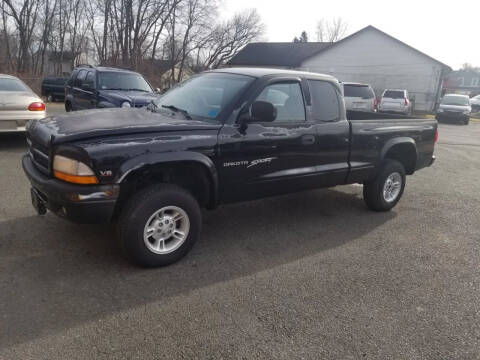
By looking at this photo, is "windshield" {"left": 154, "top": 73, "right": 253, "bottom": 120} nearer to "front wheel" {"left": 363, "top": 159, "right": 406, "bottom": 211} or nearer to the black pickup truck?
the black pickup truck

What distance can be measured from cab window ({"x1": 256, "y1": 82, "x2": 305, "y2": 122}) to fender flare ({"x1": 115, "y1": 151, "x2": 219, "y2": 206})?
1.00 metres

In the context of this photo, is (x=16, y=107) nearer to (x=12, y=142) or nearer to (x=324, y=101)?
(x=12, y=142)

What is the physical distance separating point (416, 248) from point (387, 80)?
30.3 metres

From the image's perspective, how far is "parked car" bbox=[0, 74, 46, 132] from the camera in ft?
24.4

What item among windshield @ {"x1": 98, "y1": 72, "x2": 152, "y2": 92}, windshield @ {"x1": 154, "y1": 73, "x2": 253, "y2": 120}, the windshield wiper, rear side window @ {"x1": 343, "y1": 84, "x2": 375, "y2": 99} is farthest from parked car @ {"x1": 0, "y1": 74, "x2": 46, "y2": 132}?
rear side window @ {"x1": 343, "y1": 84, "x2": 375, "y2": 99}

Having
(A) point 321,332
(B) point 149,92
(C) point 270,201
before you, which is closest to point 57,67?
(B) point 149,92

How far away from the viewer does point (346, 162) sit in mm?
4883

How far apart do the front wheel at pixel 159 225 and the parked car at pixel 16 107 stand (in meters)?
5.51

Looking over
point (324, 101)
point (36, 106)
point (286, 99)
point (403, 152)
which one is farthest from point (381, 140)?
point (36, 106)

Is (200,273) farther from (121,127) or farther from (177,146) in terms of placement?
(121,127)

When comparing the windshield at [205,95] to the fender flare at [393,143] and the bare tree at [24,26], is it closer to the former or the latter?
the fender flare at [393,143]

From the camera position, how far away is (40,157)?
351 centimetres

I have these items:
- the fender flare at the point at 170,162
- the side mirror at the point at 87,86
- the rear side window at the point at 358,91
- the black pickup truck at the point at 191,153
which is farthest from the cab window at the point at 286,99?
the rear side window at the point at 358,91

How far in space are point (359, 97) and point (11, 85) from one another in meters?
12.6
